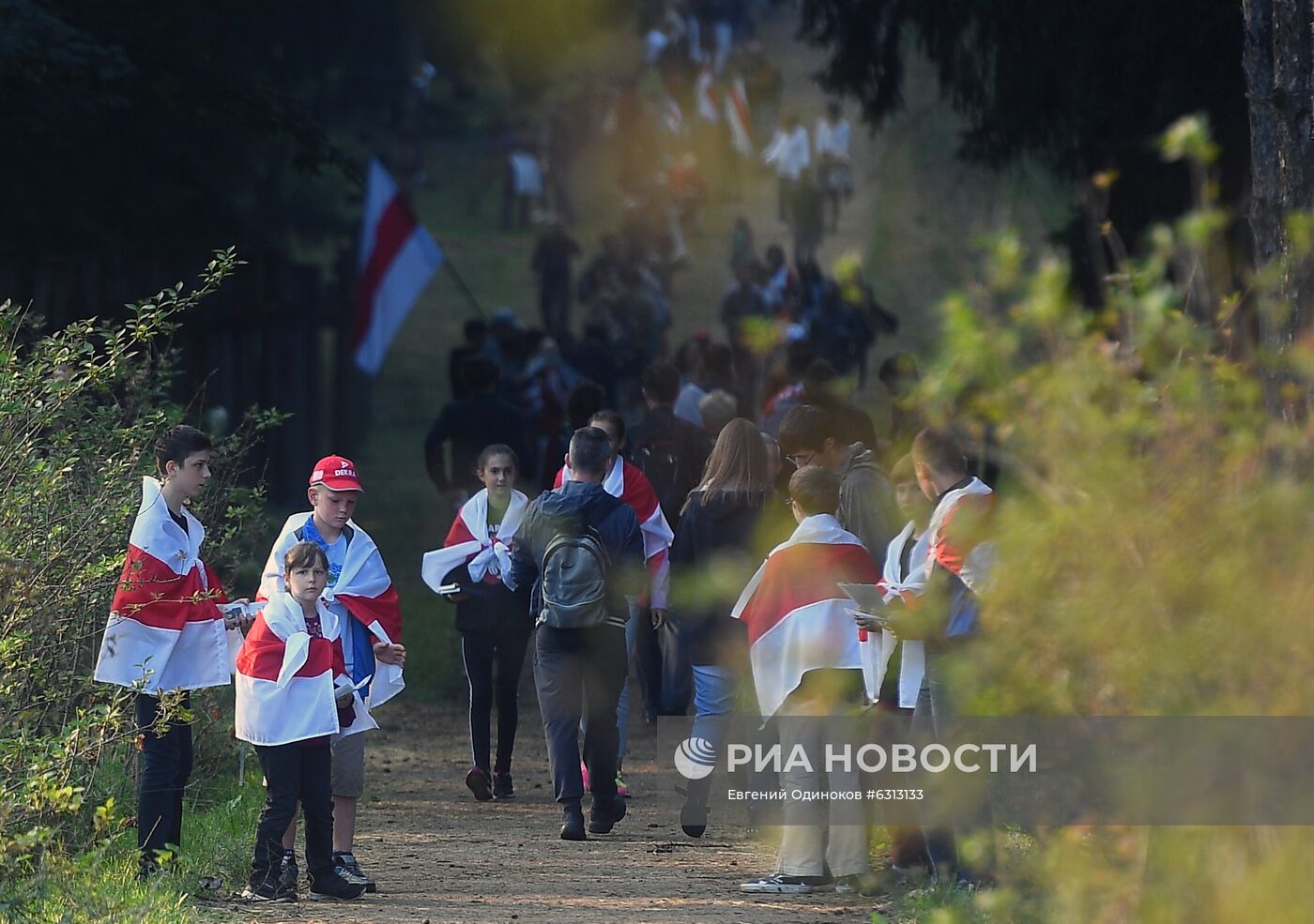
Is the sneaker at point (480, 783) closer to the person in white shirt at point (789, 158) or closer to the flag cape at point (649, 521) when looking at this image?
the flag cape at point (649, 521)

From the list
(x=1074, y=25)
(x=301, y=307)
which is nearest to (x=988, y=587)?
(x=1074, y=25)

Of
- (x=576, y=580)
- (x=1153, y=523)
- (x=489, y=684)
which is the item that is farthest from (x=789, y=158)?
(x=1153, y=523)

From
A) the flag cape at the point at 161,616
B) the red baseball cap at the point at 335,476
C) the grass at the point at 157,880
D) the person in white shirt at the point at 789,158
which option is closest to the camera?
the grass at the point at 157,880

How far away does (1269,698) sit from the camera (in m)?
4.77

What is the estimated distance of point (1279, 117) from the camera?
27.2 ft

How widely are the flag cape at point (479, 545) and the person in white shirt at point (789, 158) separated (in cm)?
2221

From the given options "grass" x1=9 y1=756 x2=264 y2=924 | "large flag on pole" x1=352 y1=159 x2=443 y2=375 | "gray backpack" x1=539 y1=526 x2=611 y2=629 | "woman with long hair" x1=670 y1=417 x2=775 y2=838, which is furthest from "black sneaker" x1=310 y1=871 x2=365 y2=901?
"large flag on pole" x1=352 y1=159 x2=443 y2=375

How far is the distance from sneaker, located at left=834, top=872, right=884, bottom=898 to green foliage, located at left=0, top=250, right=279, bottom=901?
8.91ft

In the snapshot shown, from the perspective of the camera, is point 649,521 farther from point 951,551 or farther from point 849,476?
point 951,551

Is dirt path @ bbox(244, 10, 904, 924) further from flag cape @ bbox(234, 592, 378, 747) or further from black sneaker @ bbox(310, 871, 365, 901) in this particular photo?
flag cape @ bbox(234, 592, 378, 747)

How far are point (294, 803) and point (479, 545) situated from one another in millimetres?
2576

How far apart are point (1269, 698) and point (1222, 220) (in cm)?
114

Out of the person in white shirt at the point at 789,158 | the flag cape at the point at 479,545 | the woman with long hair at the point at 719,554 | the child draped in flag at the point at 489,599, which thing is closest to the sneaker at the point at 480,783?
the child draped in flag at the point at 489,599

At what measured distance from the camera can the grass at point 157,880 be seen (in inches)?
260
